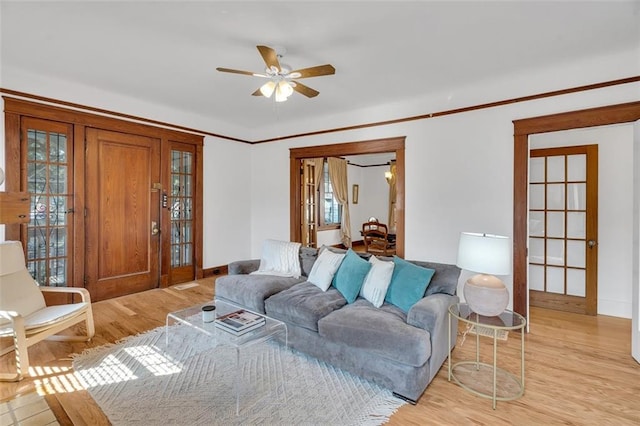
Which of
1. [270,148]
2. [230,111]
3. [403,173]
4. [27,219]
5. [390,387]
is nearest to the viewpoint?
[27,219]

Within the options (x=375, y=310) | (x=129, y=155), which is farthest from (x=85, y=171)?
(x=375, y=310)

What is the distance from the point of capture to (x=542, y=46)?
9.23ft

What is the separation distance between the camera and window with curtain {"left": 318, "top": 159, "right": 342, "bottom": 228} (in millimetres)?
7746

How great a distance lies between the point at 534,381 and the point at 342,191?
6246mm

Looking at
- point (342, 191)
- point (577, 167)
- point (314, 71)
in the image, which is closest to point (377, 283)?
point (314, 71)

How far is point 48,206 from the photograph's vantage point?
145 inches

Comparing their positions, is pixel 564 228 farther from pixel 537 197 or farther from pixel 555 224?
pixel 537 197

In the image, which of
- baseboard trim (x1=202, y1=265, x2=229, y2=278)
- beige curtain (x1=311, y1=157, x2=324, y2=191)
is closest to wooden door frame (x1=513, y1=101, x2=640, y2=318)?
beige curtain (x1=311, y1=157, x2=324, y2=191)

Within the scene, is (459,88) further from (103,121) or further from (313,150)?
(103,121)

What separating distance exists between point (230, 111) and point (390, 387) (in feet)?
14.4

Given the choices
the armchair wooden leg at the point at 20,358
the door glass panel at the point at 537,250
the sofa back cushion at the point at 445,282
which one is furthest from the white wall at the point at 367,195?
the armchair wooden leg at the point at 20,358

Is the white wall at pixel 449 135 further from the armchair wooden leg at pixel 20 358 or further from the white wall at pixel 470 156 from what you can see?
the armchair wooden leg at pixel 20 358

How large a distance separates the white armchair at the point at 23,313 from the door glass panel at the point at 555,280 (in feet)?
17.6

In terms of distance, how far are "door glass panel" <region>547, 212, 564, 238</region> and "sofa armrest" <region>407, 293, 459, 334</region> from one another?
2.61 metres
